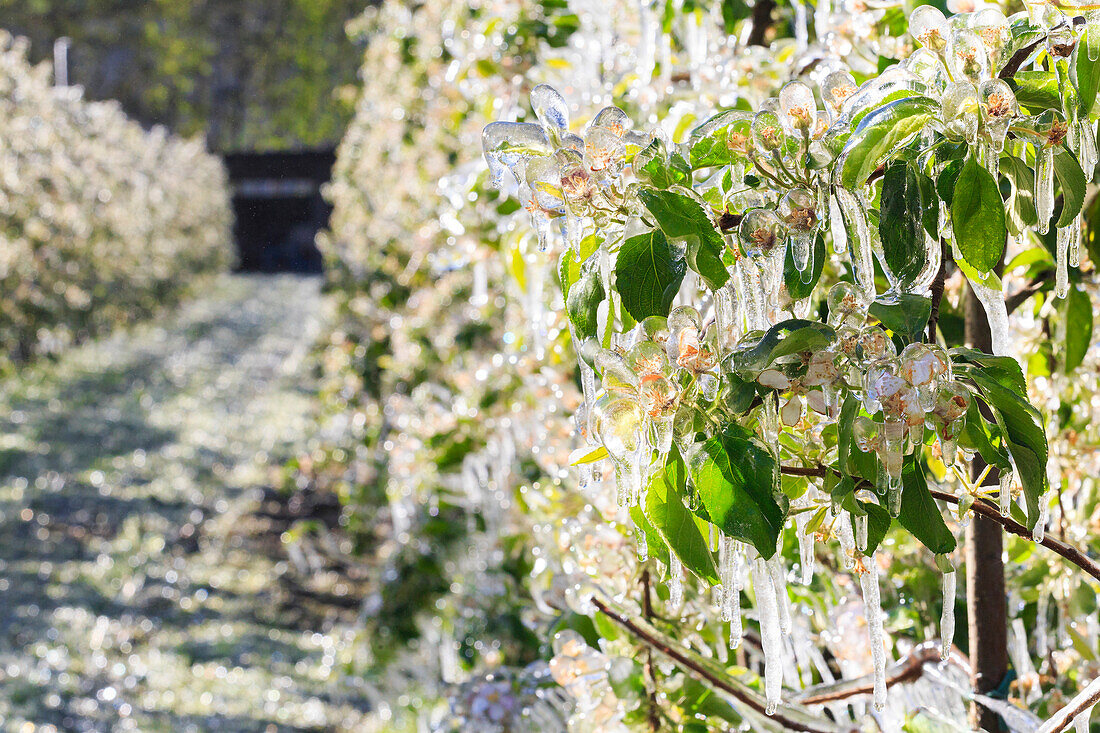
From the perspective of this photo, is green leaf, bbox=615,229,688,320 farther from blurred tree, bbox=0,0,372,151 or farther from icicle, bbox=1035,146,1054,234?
blurred tree, bbox=0,0,372,151

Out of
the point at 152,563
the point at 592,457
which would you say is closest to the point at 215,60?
the point at 152,563

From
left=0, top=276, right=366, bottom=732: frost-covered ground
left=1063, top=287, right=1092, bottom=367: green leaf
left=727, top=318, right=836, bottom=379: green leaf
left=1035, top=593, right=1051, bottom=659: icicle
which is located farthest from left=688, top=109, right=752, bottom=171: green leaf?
left=0, top=276, right=366, bottom=732: frost-covered ground

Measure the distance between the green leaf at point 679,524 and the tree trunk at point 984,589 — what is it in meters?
0.31

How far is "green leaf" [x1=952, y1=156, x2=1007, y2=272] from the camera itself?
1.52 ft

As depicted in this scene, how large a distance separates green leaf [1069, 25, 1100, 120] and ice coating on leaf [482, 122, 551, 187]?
0.24 meters

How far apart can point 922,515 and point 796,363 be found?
0.31 ft

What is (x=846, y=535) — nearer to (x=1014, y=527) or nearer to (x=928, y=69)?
(x=1014, y=527)

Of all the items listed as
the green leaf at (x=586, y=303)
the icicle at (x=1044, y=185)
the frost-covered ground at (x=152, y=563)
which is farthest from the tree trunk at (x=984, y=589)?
the frost-covered ground at (x=152, y=563)

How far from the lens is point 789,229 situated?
49 centimetres

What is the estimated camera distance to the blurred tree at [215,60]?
17.2m

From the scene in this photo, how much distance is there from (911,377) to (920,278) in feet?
0.35

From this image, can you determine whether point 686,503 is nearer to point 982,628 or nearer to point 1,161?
point 982,628

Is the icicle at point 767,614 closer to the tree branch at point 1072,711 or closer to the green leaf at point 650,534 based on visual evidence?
the green leaf at point 650,534

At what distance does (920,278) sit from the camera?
20.3 inches
